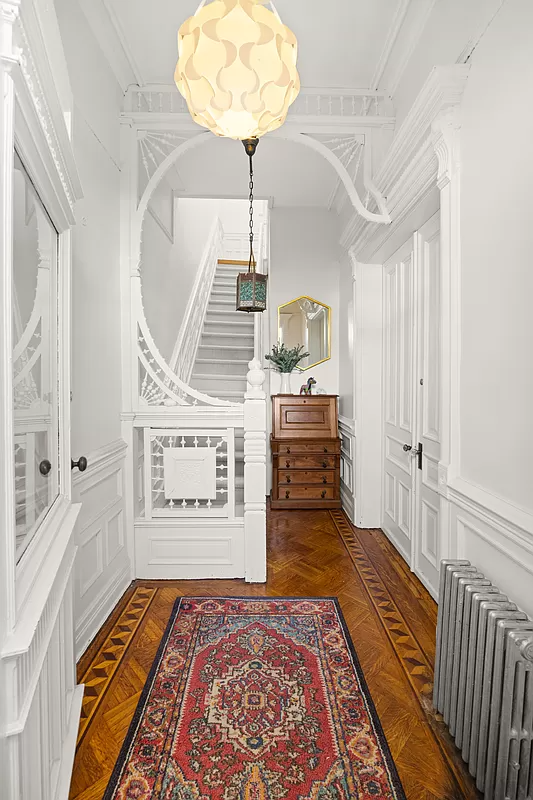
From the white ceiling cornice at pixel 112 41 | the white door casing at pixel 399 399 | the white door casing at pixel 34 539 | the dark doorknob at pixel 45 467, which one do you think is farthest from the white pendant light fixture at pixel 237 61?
the white door casing at pixel 399 399

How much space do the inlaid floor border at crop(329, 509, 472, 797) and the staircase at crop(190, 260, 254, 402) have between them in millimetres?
2515

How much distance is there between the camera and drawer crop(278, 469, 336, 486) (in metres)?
5.05

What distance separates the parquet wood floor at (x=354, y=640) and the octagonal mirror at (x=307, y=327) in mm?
1981

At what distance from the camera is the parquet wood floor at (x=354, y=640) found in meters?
1.71

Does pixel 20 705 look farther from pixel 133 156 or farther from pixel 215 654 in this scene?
pixel 133 156

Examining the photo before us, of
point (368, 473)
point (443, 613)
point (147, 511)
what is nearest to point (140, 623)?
point (147, 511)

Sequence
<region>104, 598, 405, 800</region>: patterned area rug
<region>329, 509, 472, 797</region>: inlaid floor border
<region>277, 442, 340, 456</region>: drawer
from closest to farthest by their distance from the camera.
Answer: <region>104, 598, 405, 800</region>: patterned area rug
<region>329, 509, 472, 797</region>: inlaid floor border
<region>277, 442, 340, 456</region>: drawer

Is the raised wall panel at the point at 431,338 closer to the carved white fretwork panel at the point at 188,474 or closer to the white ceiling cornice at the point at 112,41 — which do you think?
the carved white fretwork panel at the point at 188,474

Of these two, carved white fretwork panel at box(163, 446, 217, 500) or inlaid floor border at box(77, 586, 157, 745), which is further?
carved white fretwork panel at box(163, 446, 217, 500)

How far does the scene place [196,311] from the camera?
634 centimetres

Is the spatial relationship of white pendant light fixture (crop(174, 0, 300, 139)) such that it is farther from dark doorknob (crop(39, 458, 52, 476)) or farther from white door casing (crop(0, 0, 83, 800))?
dark doorknob (crop(39, 458, 52, 476))

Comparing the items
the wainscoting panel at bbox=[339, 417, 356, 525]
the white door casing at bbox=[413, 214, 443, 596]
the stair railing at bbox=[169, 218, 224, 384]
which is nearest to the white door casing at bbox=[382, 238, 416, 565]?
the white door casing at bbox=[413, 214, 443, 596]

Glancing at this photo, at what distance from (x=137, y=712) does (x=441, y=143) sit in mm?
2736

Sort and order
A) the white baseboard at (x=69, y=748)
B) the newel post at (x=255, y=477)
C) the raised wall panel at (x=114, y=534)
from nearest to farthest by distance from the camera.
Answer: the white baseboard at (x=69, y=748) < the raised wall panel at (x=114, y=534) < the newel post at (x=255, y=477)
